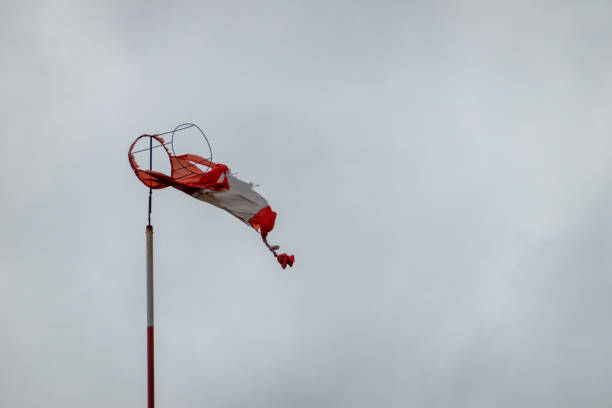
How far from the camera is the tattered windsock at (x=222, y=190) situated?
7262 centimetres

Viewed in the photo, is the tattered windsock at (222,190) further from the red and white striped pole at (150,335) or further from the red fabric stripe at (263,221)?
the red and white striped pole at (150,335)

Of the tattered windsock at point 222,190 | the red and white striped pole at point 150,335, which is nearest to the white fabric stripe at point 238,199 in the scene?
the tattered windsock at point 222,190

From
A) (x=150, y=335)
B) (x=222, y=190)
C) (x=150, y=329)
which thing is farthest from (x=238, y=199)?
(x=150, y=335)

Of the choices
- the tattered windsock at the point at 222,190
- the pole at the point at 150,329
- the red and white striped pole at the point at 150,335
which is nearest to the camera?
the pole at the point at 150,329

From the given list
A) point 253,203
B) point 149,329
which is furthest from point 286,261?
point 149,329

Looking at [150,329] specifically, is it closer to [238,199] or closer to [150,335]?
[150,335]

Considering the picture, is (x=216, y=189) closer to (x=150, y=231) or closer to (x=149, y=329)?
(x=150, y=231)

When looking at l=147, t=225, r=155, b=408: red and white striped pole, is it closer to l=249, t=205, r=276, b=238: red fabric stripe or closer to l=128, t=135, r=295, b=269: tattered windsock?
l=128, t=135, r=295, b=269: tattered windsock

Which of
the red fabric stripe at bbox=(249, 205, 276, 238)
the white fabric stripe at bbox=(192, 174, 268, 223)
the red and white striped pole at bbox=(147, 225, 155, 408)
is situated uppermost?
the white fabric stripe at bbox=(192, 174, 268, 223)

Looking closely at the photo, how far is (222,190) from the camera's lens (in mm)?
73625

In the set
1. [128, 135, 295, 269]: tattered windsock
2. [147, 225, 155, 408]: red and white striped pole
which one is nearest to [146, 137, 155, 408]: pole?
[147, 225, 155, 408]: red and white striped pole

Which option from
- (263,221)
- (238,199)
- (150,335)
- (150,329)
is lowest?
(150,335)

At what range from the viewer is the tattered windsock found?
2859 inches

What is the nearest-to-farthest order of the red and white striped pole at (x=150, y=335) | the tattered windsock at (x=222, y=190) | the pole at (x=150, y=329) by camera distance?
the pole at (x=150, y=329) < the red and white striped pole at (x=150, y=335) < the tattered windsock at (x=222, y=190)
